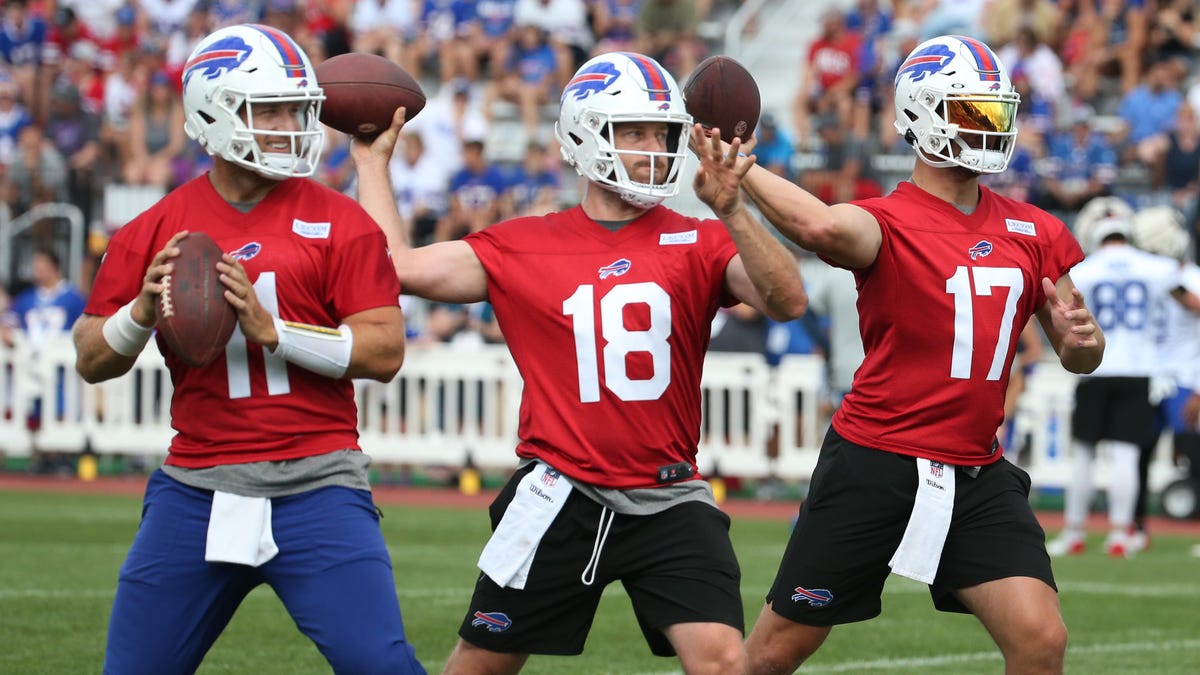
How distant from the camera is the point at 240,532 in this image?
435 centimetres

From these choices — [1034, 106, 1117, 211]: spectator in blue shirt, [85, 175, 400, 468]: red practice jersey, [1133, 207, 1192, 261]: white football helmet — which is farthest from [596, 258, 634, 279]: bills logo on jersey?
[1034, 106, 1117, 211]: spectator in blue shirt

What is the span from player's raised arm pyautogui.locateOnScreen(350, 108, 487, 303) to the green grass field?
227 centimetres

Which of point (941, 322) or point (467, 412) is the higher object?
point (941, 322)

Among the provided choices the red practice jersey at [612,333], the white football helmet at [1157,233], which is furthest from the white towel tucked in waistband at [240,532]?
the white football helmet at [1157,233]

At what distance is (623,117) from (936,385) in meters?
1.21

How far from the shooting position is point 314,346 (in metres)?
4.34

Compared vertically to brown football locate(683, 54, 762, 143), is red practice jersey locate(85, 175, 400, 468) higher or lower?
lower

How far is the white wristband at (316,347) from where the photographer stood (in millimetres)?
4324

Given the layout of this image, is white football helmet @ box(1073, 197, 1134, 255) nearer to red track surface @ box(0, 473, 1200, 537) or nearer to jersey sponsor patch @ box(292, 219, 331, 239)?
red track surface @ box(0, 473, 1200, 537)

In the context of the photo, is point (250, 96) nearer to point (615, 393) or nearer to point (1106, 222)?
point (615, 393)

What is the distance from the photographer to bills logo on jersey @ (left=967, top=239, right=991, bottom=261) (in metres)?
5.09

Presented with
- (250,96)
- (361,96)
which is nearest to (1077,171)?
(361,96)

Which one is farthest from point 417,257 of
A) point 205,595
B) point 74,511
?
point 74,511

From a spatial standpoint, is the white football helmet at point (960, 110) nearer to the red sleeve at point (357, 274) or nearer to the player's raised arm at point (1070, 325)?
the player's raised arm at point (1070, 325)
